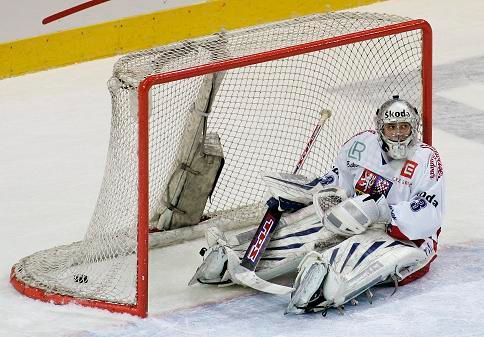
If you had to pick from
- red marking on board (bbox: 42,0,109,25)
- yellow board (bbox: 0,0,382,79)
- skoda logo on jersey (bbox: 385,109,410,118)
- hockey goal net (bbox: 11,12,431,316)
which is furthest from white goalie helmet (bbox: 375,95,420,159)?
yellow board (bbox: 0,0,382,79)

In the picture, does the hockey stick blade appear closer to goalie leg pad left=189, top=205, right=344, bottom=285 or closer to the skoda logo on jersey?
goalie leg pad left=189, top=205, right=344, bottom=285

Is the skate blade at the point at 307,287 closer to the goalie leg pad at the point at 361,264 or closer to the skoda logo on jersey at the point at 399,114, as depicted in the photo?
the goalie leg pad at the point at 361,264

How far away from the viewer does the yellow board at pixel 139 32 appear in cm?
795

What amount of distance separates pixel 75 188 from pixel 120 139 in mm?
1169

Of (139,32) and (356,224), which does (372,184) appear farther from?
(139,32)

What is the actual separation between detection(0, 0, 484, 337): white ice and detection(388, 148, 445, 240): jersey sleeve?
0.22m

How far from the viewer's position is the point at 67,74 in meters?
8.08

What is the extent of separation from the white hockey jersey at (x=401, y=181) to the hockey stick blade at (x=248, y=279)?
437 mm

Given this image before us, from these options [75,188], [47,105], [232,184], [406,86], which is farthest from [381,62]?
[47,105]

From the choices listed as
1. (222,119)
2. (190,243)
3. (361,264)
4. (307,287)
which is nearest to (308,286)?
(307,287)

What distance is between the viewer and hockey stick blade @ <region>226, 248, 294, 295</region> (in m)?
5.56

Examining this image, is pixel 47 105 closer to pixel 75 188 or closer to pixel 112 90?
pixel 75 188

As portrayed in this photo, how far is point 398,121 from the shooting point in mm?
5617

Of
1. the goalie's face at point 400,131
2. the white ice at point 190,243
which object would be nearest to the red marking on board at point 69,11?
the white ice at point 190,243
